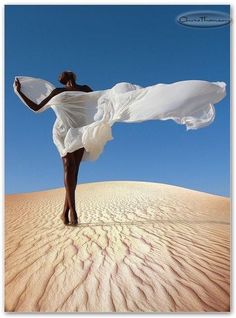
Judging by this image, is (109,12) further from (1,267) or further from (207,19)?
(1,267)

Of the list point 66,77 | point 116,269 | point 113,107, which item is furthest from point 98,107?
point 116,269

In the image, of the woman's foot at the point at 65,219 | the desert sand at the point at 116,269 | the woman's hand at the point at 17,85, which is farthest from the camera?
the woman's foot at the point at 65,219

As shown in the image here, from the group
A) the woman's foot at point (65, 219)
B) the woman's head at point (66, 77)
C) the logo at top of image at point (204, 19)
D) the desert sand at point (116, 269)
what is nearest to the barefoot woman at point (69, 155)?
the woman's head at point (66, 77)

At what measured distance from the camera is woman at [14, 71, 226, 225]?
4906 millimetres

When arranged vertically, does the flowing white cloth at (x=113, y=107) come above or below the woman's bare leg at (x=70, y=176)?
above

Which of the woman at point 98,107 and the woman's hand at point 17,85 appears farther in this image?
the woman's hand at point 17,85

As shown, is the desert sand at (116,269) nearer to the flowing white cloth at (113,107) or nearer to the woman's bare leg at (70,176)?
the woman's bare leg at (70,176)

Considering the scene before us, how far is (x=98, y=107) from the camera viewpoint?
5328 mm

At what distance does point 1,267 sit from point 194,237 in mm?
2312

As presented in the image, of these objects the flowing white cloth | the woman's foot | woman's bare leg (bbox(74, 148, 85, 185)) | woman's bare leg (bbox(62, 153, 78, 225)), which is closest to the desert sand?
the woman's foot

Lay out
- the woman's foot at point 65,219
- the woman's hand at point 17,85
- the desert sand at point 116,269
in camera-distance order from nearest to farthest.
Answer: the desert sand at point 116,269
the woman's hand at point 17,85
the woman's foot at point 65,219

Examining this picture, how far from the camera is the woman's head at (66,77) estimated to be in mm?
5383

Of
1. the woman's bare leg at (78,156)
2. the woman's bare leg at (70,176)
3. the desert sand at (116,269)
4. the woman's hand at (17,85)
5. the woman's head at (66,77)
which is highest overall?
the woman's head at (66,77)

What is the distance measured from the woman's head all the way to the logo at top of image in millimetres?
1354
